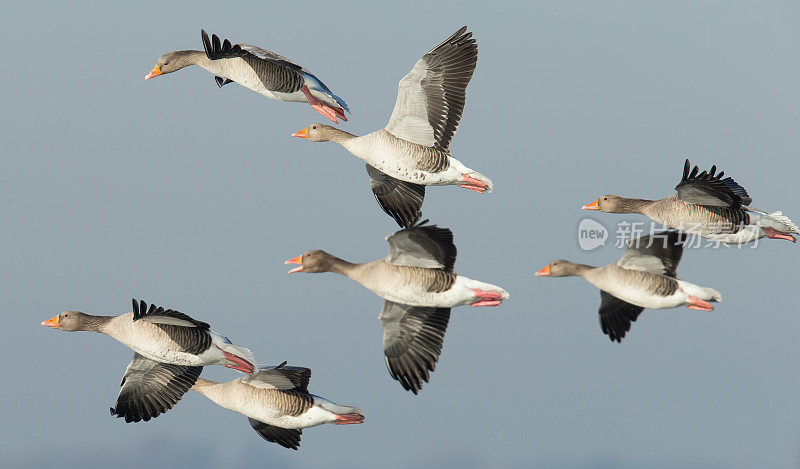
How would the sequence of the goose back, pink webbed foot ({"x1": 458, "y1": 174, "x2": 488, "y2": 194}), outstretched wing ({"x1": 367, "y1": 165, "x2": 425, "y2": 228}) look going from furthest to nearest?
1. outstretched wing ({"x1": 367, "y1": 165, "x2": 425, "y2": 228})
2. pink webbed foot ({"x1": 458, "y1": 174, "x2": 488, "y2": 194})
3. the goose back

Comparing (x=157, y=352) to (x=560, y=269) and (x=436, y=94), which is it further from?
(x=560, y=269)

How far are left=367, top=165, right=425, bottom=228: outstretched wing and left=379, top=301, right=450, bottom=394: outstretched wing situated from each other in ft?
6.18

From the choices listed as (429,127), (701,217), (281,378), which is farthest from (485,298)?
(701,217)

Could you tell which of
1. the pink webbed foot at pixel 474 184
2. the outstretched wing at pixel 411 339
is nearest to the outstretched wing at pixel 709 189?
the pink webbed foot at pixel 474 184

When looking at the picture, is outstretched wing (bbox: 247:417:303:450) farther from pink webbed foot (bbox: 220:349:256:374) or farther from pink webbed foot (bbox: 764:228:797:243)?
pink webbed foot (bbox: 764:228:797:243)

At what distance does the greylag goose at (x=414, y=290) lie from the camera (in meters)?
17.3

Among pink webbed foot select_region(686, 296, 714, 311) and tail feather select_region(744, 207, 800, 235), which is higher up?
tail feather select_region(744, 207, 800, 235)

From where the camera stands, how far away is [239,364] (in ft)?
61.1

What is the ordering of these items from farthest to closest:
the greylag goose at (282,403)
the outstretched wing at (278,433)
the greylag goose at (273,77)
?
1. the outstretched wing at (278,433)
2. the greylag goose at (273,77)
3. the greylag goose at (282,403)

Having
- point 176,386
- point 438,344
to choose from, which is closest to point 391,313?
point 438,344

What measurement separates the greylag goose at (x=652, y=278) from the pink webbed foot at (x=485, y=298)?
1.70 meters

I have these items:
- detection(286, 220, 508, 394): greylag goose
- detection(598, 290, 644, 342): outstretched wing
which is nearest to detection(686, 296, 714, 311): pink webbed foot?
detection(598, 290, 644, 342): outstretched wing

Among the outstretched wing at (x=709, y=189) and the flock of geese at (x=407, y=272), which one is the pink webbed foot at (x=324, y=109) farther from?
the outstretched wing at (x=709, y=189)

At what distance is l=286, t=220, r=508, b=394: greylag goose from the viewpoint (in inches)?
680
